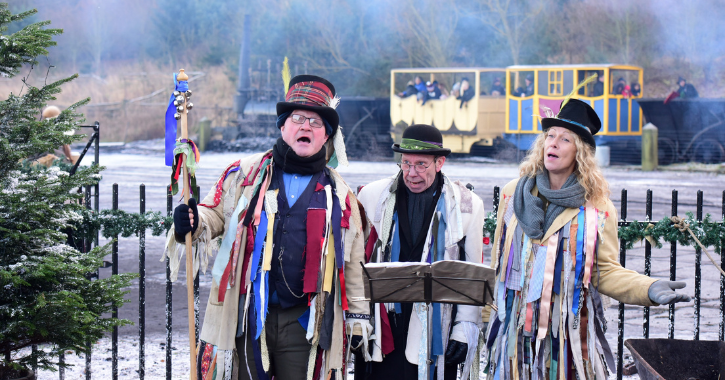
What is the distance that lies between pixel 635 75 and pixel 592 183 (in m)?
21.6

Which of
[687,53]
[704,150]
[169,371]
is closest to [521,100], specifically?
[704,150]

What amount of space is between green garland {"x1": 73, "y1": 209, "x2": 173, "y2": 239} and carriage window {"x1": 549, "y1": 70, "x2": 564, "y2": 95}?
52.7 feet

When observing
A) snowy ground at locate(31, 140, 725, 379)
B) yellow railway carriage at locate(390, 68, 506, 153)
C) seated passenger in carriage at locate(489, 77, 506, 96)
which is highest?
seated passenger in carriage at locate(489, 77, 506, 96)

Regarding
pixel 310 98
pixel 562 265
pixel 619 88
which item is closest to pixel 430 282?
pixel 562 265

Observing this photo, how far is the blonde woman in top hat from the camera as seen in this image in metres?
2.98

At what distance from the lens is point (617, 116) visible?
60.3ft

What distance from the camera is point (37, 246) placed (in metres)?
3.55

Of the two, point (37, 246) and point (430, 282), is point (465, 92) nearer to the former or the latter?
point (37, 246)

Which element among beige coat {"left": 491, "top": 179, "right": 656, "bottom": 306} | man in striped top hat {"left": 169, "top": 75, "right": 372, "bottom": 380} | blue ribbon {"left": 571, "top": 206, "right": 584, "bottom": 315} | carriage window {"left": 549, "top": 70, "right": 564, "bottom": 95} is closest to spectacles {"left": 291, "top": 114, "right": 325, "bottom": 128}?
man in striped top hat {"left": 169, "top": 75, "right": 372, "bottom": 380}

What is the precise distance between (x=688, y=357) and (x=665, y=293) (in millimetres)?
770

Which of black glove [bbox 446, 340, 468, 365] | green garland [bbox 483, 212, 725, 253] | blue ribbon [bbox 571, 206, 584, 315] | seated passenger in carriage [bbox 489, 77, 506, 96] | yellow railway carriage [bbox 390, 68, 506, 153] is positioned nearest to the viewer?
blue ribbon [bbox 571, 206, 584, 315]

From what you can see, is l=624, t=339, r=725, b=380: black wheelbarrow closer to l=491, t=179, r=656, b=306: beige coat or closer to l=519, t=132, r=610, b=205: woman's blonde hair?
l=491, t=179, r=656, b=306: beige coat

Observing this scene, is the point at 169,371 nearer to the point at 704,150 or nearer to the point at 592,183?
the point at 592,183

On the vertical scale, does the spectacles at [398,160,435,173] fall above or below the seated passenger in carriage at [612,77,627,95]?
below
